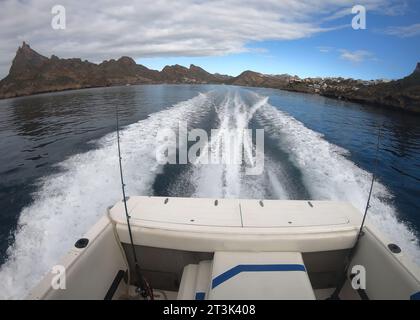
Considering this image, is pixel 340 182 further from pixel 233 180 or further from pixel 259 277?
pixel 259 277

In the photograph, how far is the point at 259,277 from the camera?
7.73ft

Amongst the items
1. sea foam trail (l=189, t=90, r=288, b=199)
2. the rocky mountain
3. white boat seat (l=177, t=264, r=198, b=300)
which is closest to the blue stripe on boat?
white boat seat (l=177, t=264, r=198, b=300)

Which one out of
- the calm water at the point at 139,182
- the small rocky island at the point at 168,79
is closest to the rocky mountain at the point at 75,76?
the small rocky island at the point at 168,79

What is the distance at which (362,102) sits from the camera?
3441 centimetres

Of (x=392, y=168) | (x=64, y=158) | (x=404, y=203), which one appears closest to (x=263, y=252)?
(x=404, y=203)

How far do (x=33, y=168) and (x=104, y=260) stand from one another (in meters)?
6.62

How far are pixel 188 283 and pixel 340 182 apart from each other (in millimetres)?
5230

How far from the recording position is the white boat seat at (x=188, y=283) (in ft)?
8.72

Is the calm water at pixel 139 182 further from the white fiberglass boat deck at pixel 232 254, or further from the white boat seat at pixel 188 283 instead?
the white boat seat at pixel 188 283

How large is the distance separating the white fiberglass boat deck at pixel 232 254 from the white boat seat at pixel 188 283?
11 mm

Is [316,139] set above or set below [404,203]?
above

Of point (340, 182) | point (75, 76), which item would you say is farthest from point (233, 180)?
point (75, 76)

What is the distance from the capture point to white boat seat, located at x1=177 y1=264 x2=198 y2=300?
8.72 ft
